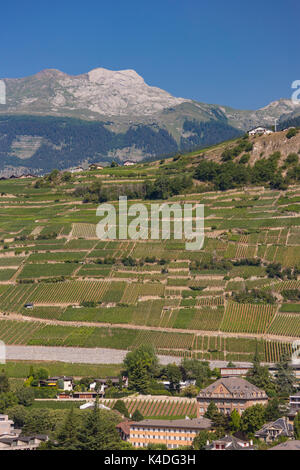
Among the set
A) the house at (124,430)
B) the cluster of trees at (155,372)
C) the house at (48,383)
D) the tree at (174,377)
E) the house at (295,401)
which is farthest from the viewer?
the house at (48,383)

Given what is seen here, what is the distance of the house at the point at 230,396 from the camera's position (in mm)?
65688

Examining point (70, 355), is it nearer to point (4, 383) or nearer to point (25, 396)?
point (4, 383)

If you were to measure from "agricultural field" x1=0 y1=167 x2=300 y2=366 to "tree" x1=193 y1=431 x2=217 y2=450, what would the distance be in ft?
34.7

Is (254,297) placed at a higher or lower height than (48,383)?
higher

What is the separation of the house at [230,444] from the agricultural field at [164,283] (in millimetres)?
12382

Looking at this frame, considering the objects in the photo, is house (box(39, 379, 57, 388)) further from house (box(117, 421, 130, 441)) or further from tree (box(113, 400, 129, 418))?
house (box(117, 421, 130, 441))

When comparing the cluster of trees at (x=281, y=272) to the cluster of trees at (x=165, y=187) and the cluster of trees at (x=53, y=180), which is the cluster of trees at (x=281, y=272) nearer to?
the cluster of trees at (x=165, y=187)

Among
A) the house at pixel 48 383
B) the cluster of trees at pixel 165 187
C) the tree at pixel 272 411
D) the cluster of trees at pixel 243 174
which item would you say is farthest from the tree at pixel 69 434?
the cluster of trees at pixel 165 187

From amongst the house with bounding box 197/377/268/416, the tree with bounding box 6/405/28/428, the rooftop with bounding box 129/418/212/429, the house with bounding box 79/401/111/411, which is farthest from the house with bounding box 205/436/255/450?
the tree with bounding box 6/405/28/428

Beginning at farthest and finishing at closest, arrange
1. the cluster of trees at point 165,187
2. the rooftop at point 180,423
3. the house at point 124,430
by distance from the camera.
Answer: the cluster of trees at point 165,187, the house at point 124,430, the rooftop at point 180,423

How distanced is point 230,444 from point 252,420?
5.58 meters

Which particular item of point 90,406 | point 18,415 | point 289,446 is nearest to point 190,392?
point 90,406

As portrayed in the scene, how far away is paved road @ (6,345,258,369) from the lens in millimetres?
82062

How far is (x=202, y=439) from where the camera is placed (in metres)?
56.0
